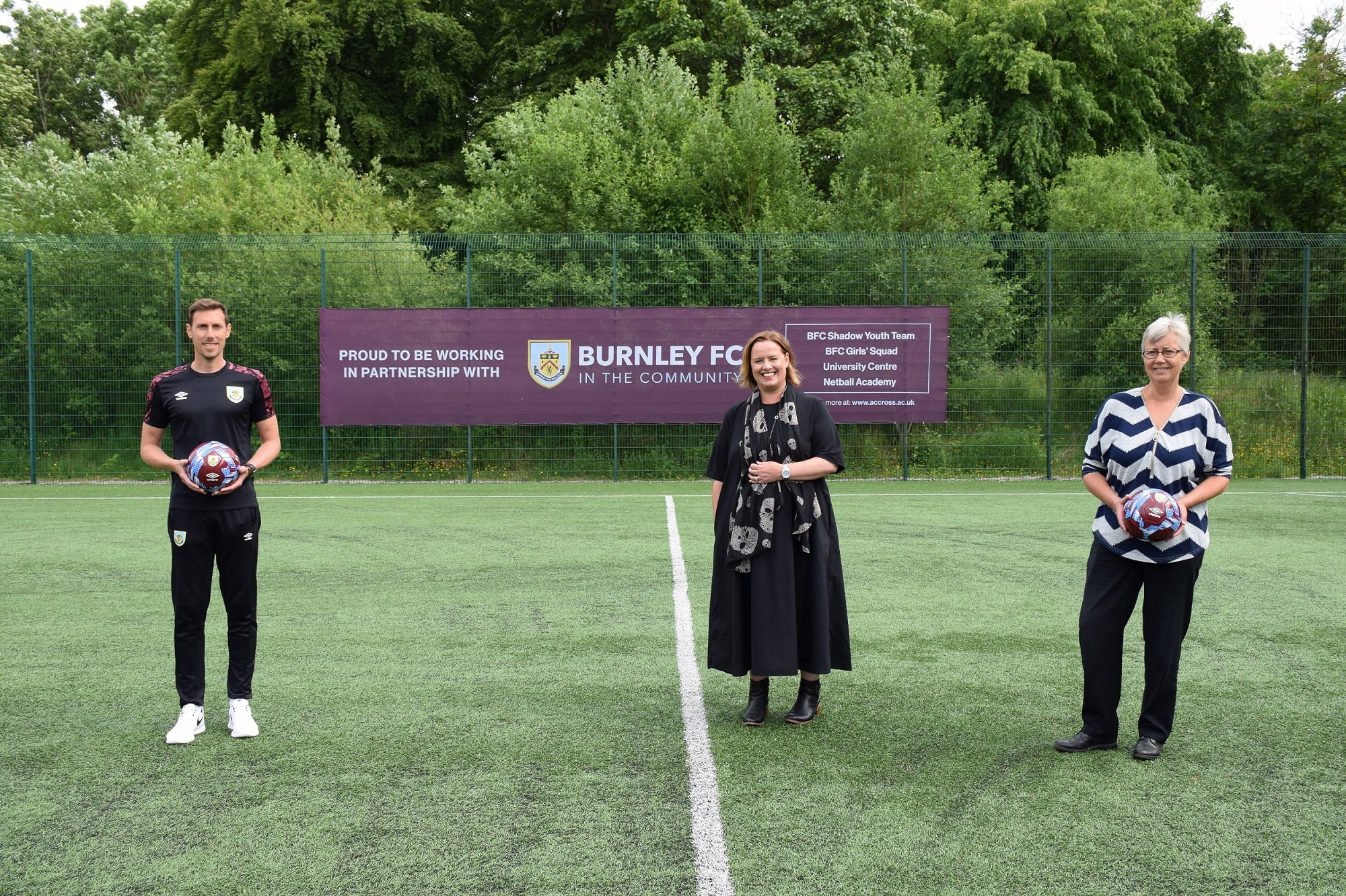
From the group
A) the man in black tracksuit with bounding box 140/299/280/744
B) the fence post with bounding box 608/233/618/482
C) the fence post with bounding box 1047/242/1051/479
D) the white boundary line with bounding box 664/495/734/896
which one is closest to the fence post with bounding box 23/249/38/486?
the fence post with bounding box 608/233/618/482

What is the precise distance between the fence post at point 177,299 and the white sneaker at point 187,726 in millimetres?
12070

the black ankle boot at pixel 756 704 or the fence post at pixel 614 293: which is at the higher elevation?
the fence post at pixel 614 293

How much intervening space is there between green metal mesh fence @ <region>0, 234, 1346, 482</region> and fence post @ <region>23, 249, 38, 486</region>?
0.03 meters

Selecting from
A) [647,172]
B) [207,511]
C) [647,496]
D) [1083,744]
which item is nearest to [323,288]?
[647,496]

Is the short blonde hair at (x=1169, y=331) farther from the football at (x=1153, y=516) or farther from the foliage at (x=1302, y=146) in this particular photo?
the foliage at (x=1302, y=146)

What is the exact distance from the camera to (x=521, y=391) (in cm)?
1548

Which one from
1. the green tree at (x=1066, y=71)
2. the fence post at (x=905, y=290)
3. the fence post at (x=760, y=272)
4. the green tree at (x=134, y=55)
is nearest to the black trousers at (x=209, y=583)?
the fence post at (x=760, y=272)

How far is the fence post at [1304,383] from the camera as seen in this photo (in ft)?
52.4

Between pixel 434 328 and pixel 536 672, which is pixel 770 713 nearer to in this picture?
pixel 536 672

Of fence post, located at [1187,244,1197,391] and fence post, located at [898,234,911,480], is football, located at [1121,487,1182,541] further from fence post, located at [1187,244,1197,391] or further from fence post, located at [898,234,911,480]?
fence post, located at [1187,244,1197,391]

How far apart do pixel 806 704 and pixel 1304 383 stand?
13714 mm

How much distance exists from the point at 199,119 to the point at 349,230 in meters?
10.5

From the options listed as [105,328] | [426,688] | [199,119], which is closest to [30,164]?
[199,119]

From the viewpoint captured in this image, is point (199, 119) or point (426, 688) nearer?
point (426, 688)
